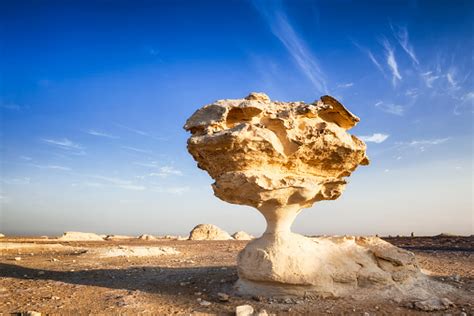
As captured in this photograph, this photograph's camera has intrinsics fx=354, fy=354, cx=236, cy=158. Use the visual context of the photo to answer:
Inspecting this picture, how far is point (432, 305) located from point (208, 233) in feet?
88.4

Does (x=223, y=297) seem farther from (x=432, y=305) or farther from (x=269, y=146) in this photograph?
(x=432, y=305)

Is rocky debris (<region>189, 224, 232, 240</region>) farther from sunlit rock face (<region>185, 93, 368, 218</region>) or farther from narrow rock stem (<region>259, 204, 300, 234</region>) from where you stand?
sunlit rock face (<region>185, 93, 368, 218</region>)

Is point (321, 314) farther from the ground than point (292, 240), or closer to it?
closer to it

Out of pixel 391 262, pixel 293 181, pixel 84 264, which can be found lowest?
pixel 84 264

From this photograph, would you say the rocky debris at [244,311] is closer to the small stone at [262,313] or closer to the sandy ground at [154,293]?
the small stone at [262,313]

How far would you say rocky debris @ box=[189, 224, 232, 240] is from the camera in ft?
104

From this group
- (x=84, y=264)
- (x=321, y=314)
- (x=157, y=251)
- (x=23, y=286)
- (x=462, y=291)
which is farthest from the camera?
(x=157, y=251)

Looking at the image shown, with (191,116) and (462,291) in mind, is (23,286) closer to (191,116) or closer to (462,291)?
(191,116)

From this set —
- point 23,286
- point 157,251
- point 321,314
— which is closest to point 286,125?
point 321,314

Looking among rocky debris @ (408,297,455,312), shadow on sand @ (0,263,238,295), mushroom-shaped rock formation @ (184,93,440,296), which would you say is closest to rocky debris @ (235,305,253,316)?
mushroom-shaped rock formation @ (184,93,440,296)

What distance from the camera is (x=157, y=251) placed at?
17.5m

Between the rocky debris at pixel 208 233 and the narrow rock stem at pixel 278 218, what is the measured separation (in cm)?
2408

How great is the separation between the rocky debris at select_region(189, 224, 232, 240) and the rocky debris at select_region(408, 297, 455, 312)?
26087mm

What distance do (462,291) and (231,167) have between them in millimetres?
5688
